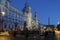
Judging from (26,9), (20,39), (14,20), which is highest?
(26,9)

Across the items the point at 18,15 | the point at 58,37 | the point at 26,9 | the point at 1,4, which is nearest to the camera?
the point at 58,37

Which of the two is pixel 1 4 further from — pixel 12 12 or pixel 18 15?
pixel 18 15

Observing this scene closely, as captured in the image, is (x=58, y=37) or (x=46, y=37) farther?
(x=46, y=37)

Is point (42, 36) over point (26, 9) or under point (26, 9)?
under

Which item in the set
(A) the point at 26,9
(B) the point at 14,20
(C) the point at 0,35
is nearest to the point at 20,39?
(C) the point at 0,35

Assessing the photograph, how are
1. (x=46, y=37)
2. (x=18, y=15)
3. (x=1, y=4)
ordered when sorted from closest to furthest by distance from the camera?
1. (x=46, y=37)
2. (x=1, y=4)
3. (x=18, y=15)

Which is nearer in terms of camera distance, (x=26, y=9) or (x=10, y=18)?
(x=10, y=18)

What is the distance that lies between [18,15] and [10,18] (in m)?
16.9

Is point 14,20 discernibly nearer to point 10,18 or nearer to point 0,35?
point 10,18

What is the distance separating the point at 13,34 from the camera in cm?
1406

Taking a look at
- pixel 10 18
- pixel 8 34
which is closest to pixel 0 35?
pixel 8 34

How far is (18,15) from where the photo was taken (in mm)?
118750

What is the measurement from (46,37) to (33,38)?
1.21m

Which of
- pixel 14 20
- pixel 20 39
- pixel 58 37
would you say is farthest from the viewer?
pixel 14 20
